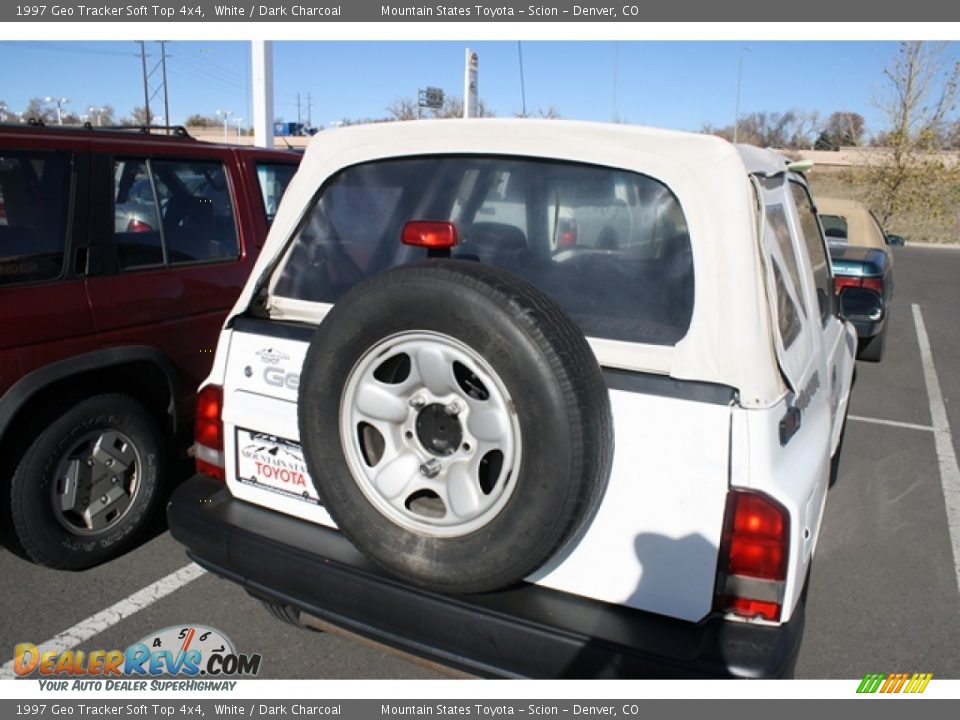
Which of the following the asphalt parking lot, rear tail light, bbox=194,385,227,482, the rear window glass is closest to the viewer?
rear tail light, bbox=194,385,227,482

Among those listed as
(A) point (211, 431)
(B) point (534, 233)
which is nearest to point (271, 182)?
(A) point (211, 431)

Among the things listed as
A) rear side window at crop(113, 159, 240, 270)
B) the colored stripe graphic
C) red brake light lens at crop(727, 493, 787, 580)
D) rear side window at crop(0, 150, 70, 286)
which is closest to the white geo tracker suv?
red brake light lens at crop(727, 493, 787, 580)

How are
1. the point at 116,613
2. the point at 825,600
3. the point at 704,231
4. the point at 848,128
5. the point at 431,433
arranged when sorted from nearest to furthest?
the point at 704,231
the point at 431,433
the point at 116,613
the point at 825,600
the point at 848,128

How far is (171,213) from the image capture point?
4.06 meters

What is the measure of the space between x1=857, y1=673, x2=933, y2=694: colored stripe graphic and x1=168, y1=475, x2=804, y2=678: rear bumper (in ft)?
3.59

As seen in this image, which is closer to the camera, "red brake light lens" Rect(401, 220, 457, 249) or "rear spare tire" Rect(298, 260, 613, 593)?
"rear spare tire" Rect(298, 260, 613, 593)

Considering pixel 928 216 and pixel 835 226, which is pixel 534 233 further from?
pixel 928 216

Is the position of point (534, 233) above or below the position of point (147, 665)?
above

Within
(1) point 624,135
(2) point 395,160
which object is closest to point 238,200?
(2) point 395,160

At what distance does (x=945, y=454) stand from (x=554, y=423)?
15.9 feet

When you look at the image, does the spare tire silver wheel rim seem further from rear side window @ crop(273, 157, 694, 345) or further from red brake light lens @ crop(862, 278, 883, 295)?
red brake light lens @ crop(862, 278, 883, 295)

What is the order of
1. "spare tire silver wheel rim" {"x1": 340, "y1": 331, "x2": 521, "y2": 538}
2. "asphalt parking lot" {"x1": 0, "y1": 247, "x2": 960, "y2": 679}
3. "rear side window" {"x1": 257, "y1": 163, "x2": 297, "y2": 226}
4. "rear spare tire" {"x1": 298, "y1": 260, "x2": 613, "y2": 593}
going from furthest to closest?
"rear side window" {"x1": 257, "y1": 163, "x2": 297, "y2": 226} < "asphalt parking lot" {"x1": 0, "y1": 247, "x2": 960, "y2": 679} < "spare tire silver wheel rim" {"x1": 340, "y1": 331, "x2": 521, "y2": 538} < "rear spare tire" {"x1": 298, "y1": 260, "x2": 613, "y2": 593}

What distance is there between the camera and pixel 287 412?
250 centimetres

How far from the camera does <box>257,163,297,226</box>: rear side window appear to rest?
15.3 ft
